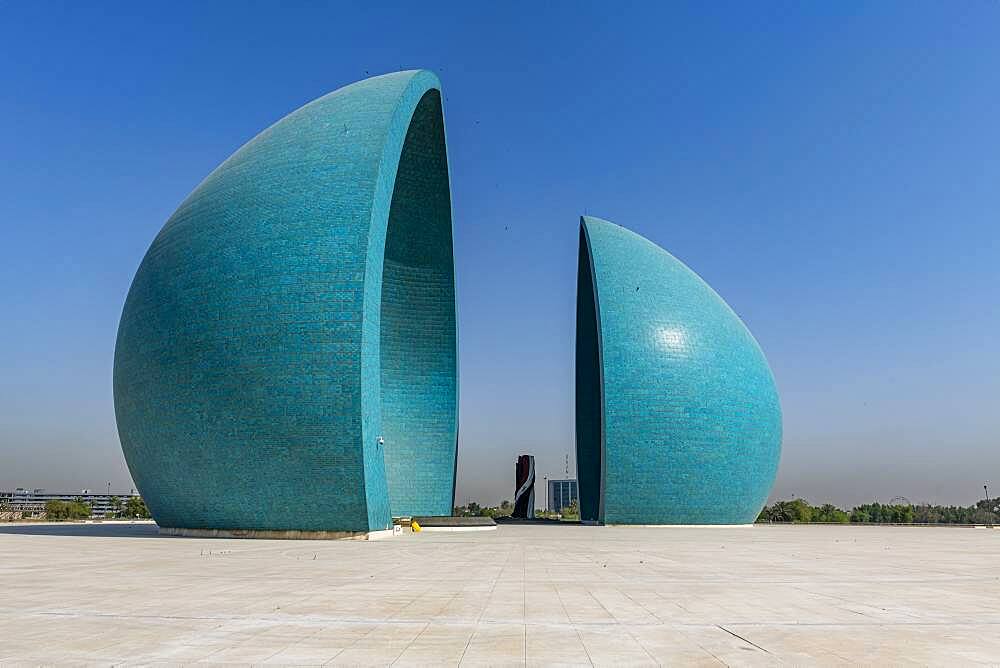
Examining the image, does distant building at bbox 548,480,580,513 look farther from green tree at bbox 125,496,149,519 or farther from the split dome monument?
the split dome monument

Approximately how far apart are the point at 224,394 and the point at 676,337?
1899cm

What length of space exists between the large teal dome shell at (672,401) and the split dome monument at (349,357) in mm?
88

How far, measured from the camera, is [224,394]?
21062mm

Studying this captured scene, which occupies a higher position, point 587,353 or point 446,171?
point 446,171

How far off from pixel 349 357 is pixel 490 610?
41.1 ft

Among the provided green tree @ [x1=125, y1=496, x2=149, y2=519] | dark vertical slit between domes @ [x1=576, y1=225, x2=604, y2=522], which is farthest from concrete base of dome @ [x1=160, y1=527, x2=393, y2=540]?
green tree @ [x1=125, y1=496, x2=149, y2=519]

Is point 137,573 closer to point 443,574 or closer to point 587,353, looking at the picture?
point 443,574

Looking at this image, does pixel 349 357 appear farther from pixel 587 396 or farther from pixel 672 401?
pixel 587 396

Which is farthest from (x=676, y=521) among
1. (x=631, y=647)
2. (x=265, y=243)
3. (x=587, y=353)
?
(x=631, y=647)

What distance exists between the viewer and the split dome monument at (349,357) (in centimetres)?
2031

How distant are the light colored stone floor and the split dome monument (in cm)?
526

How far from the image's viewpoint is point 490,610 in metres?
8.34

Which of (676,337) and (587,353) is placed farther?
(587,353)

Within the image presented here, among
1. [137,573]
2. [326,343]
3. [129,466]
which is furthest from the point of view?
[129,466]
